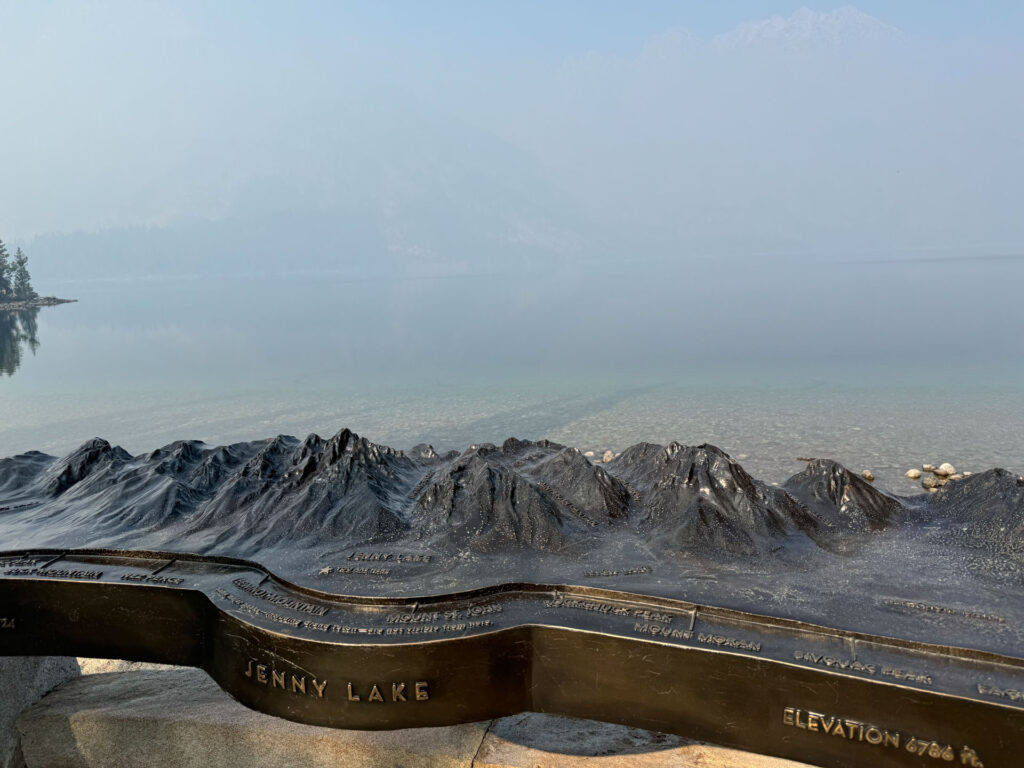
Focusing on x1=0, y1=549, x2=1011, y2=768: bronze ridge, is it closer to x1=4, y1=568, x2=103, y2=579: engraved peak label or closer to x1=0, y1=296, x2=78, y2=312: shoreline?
x1=4, y1=568, x2=103, y2=579: engraved peak label

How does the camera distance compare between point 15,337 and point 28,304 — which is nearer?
point 15,337

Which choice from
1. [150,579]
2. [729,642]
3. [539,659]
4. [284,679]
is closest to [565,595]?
[539,659]

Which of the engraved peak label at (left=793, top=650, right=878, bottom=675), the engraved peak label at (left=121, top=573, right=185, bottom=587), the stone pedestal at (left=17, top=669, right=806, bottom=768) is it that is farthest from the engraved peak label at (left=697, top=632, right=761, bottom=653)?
the engraved peak label at (left=121, top=573, right=185, bottom=587)

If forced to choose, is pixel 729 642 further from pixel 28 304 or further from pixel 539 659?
pixel 28 304

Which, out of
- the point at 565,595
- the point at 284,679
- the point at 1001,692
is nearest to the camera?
the point at 1001,692

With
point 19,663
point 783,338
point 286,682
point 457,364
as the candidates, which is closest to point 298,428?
point 457,364
